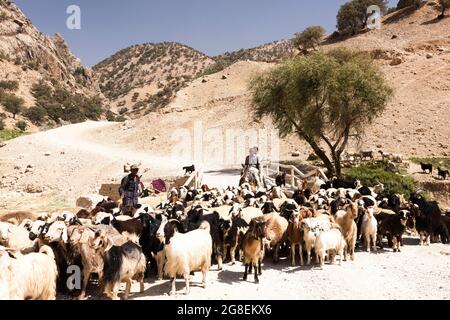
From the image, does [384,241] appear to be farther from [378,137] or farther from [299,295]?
[378,137]

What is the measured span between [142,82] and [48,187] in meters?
64.7

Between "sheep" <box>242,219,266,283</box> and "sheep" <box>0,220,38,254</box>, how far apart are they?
10.5ft

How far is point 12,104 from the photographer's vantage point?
5253cm

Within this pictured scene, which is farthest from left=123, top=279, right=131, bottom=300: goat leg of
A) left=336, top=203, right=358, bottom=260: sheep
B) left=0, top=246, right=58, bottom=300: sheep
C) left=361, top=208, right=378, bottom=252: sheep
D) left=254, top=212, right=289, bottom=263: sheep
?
left=361, top=208, right=378, bottom=252: sheep

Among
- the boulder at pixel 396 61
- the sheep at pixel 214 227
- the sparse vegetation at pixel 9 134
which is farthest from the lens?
the sparse vegetation at pixel 9 134

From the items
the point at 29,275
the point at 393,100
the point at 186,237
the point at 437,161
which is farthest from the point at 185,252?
the point at 393,100

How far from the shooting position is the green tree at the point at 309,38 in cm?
4747

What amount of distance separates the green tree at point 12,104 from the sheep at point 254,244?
5277cm

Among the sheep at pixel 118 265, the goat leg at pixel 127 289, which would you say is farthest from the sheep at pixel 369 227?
the goat leg at pixel 127 289

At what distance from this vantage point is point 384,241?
988cm

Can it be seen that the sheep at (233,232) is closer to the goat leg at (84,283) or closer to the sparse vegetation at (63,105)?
the goat leg at (84,283)

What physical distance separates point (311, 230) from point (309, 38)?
144 ft

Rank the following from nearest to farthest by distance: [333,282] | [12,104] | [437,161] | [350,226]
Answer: [333,282] → [350,226] → [437,161] → [12,104]

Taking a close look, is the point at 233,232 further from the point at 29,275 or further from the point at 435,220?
the point at 435,220
